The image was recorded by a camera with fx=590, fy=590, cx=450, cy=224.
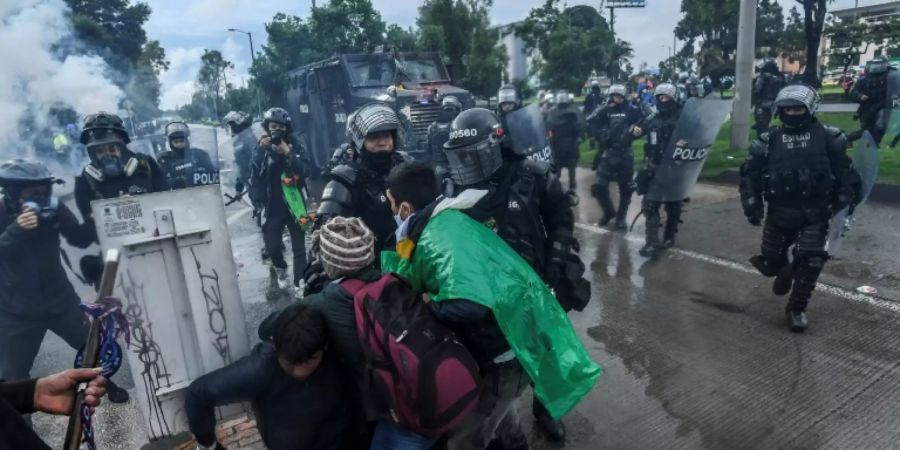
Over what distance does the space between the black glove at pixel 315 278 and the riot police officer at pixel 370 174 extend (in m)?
0.71

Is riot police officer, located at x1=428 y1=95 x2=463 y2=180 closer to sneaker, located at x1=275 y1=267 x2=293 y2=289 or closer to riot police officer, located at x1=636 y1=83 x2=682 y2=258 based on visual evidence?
sneaker, located at x1=275 y1=267 x2=293 y2=289

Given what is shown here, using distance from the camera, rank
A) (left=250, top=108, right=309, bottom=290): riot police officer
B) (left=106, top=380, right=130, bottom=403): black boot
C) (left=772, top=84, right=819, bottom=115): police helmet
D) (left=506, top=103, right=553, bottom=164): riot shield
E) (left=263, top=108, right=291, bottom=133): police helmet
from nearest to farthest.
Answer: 1. (left=106, top=380, right=130, bottom=403): black boot
2. (left=772, top=84, right=819, bottom=115): police helmet
3. (left=506, top=103, right=553, bottom=164): riot shield
4. (left=250, top=108, right=309, bottom=290): riot police officer
5. (left=263, top=108, right=291, bottom=133): police helmet

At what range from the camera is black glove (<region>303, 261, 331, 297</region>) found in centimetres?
261

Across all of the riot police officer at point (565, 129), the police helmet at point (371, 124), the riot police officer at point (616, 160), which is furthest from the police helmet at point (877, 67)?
the police helmet at point (371, 124)

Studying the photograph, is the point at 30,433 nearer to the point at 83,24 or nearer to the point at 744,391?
the point at 744,391

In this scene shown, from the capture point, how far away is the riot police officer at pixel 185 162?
21.6 ft

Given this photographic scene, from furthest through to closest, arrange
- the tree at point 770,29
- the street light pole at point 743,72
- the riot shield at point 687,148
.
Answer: the tree at point 770,29 < the street light pole at point 743,72 < the riot shield at point 687,148

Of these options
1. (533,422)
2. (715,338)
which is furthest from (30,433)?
(715,338)

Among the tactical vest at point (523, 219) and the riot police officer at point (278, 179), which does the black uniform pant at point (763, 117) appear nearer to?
the riot police officer at point (278, 179)

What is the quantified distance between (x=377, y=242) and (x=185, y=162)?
420 centimetres

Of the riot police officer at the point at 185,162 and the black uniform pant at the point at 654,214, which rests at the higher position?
the riot police officer at the point at 185,162

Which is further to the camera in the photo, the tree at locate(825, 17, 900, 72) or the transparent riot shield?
the tree at locate(825, 17, 900, 72)

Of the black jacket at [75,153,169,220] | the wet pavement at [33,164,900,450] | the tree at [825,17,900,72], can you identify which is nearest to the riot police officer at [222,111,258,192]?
the wet pavement at [33,164,900,450]

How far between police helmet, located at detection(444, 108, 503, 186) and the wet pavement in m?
1.63
